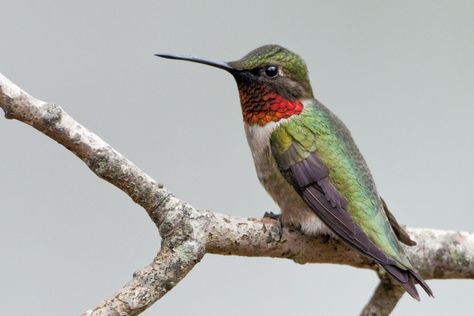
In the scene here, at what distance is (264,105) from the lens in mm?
2689

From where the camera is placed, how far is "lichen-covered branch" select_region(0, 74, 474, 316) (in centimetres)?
181

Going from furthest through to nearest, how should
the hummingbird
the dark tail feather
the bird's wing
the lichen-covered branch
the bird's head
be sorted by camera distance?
the bird's head
the hummingbird
the bird's wing
the dark tail feather
the lichen-covered branch

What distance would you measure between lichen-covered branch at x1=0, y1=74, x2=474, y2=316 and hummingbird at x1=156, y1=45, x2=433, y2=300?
130mm

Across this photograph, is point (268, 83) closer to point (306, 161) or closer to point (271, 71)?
point (271, 71)

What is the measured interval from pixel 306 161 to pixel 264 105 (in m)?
0.27

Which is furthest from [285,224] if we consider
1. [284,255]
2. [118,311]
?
[118,311]

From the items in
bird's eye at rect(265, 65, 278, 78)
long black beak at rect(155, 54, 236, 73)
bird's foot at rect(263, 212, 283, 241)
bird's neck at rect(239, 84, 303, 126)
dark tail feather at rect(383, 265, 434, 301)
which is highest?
long black beak at rect(155, 54, 236, 73)

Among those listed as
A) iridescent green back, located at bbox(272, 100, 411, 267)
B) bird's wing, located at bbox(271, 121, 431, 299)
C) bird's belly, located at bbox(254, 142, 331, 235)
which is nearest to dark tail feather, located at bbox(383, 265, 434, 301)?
bird's wing, located at bbox(271, 121, 431, 299)

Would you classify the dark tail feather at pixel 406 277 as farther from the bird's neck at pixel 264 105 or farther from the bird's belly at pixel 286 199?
the bird's neck at pixel 264 105

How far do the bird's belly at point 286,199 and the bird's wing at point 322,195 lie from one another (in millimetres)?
41

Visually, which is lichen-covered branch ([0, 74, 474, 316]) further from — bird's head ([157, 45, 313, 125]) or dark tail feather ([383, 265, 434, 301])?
bird's head ([157, 45, 313, 125])

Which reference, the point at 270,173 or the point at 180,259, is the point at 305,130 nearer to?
the point at 270,173

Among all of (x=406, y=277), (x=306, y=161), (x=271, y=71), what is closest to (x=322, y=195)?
(x=306, y=161)

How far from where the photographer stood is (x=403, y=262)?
232 cm
